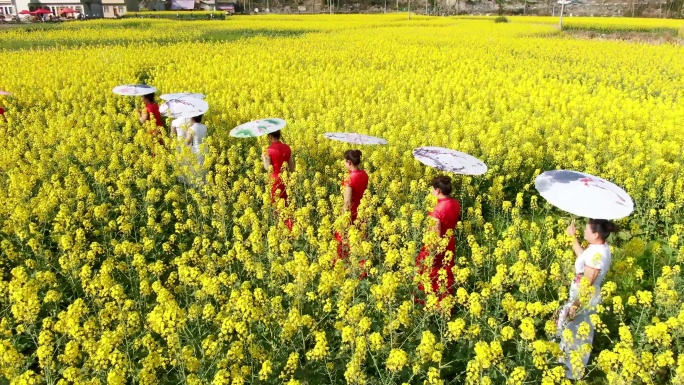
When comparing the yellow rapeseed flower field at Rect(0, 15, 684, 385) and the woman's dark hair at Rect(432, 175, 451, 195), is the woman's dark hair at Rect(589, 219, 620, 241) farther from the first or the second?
the woman's dark hair at Rect(432, 175, 451, 195)

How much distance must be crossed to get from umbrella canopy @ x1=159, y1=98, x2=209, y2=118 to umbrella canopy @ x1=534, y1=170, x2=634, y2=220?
18.0ft

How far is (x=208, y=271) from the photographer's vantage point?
186 inches

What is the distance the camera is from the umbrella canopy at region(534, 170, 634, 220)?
13.1 ft

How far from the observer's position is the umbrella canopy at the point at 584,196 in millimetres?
3979

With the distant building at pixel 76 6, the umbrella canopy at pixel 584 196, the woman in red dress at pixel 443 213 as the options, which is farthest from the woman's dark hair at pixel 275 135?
the distant building at pixel 76 6

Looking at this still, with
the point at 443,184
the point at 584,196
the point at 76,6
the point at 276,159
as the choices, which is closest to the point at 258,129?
the point at 276,159

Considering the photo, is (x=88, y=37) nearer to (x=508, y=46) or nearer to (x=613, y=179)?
(x=508, y=46)

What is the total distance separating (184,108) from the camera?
7.86 metres

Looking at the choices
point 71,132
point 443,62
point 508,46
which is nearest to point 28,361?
point 71,132

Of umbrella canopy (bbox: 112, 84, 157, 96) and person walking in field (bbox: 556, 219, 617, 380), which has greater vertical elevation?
umbrella canopy (bbox: 112, 84, 157, 96)

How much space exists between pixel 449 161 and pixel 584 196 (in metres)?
1.40

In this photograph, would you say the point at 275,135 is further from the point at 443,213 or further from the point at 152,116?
the point at 152,116

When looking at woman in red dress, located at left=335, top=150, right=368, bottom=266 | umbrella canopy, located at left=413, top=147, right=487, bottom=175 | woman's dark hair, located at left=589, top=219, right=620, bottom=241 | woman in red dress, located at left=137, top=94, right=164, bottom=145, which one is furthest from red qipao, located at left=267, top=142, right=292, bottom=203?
woman's dark hair, located at left=589, top=219, right=620, bottom=241

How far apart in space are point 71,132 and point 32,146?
1.02 m
